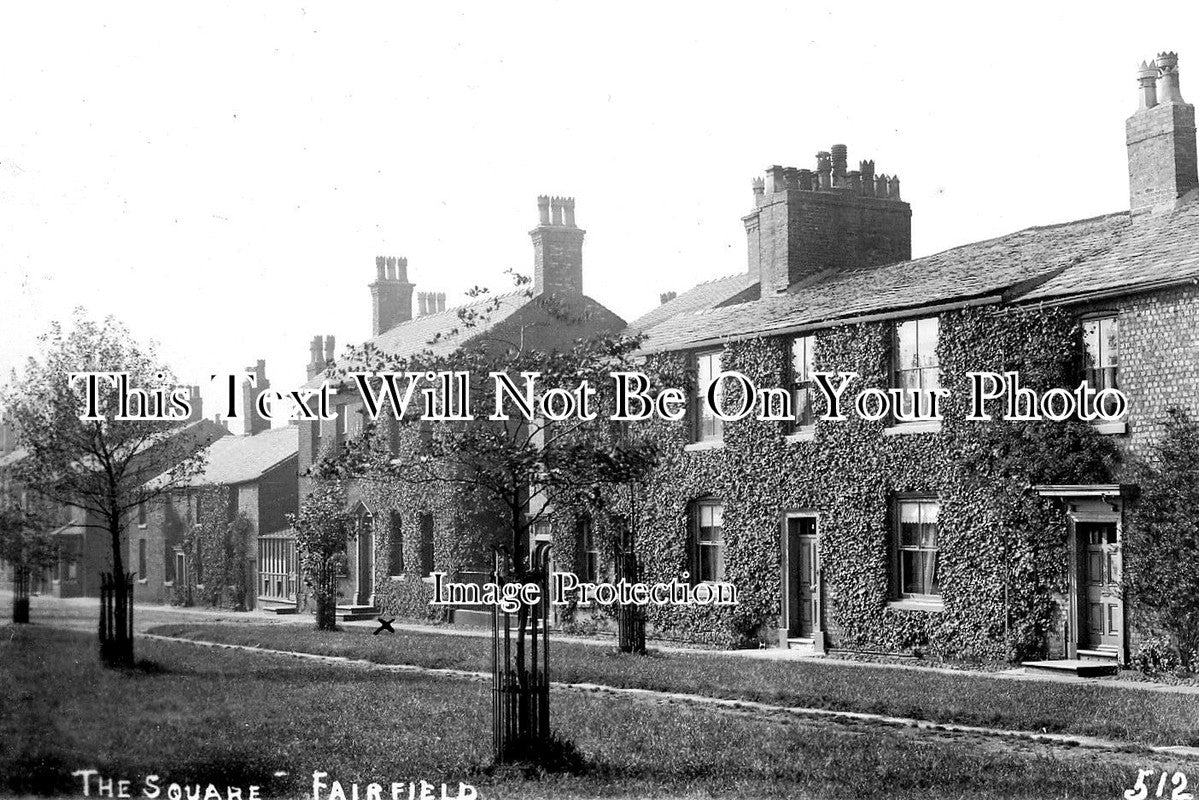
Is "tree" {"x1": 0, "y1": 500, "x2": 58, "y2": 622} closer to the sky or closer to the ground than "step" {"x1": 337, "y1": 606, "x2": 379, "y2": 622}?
closer to the sky

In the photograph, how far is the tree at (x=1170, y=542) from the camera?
722 inches

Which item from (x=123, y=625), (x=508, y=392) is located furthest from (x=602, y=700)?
(x=123, y=625)

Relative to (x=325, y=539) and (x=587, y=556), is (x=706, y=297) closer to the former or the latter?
(x=587, y=556)

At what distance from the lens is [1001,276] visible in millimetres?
21172

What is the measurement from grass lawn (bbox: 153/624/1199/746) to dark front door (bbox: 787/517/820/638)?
2173 mm

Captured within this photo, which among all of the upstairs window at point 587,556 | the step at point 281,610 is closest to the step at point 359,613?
the step at point 281,610

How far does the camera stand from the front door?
19469 mm

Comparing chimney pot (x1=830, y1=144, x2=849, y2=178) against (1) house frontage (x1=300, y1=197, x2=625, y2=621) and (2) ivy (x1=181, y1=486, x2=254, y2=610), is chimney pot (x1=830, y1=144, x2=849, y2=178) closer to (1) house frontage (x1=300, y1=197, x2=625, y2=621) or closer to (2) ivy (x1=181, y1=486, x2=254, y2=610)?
(1) house frontage (x1=300, y1=197, x2=625, y2=621)

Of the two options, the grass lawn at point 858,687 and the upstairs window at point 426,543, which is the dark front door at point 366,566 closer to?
the upstairs window at point 426,543

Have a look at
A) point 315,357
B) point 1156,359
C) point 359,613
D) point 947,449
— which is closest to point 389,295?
point 315,357

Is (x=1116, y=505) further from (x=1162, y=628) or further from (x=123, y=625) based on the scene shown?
(x=123, y=625)

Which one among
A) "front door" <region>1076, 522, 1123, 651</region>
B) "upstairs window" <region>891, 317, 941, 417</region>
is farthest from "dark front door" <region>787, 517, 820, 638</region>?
"front door" <region>1076, 522, 1123, 651</region>

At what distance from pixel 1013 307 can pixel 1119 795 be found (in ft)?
34.9

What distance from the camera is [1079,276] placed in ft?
65.7
